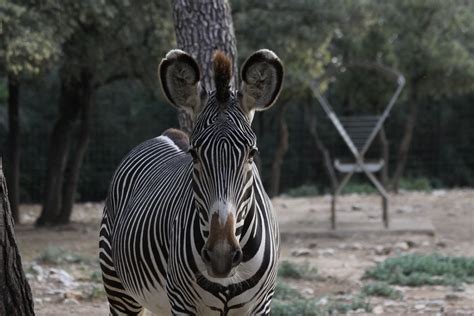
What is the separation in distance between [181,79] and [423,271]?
5474 mm

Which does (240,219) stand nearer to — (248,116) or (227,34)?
(248,116)

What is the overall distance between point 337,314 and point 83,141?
8.09 m

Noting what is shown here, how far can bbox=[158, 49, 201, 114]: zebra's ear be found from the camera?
3.57 m

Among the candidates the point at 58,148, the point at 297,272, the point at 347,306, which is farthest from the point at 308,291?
the point at 58,148

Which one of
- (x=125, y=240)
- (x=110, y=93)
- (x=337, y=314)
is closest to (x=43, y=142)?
(x=110, y=93)

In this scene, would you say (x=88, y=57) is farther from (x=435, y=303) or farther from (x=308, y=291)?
(x=435, y=303)

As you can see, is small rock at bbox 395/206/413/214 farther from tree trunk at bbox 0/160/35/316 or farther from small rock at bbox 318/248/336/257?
tree trunk at bbox 0/160/35/316

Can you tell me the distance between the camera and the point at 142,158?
4.99m

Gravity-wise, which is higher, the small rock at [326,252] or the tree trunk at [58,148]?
the tree trunk at [58,148]

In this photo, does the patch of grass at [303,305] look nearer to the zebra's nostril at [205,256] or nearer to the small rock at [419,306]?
the small rock at [419,306]

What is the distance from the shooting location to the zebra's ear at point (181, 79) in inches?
141

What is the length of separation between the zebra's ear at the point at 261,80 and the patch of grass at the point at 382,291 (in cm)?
427

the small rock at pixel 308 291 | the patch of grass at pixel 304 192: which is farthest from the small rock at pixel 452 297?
the patch of grass at pixel 304 192

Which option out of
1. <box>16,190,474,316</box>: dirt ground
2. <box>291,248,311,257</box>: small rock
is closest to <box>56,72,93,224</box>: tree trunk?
<box>16,190,474,316</box>: dirt ground
